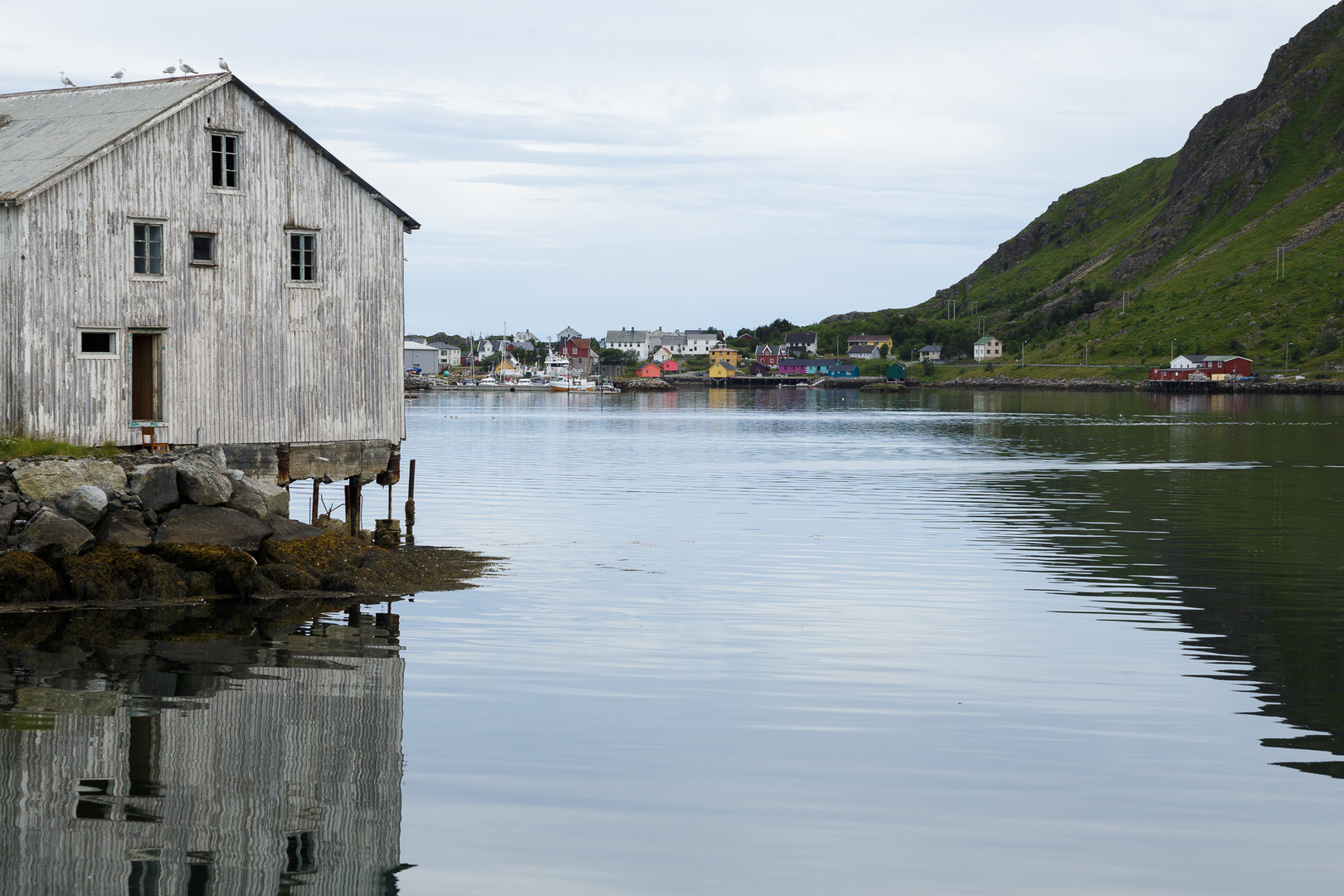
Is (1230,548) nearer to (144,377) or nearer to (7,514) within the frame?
(144,377)

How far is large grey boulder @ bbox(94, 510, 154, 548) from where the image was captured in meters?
28.9

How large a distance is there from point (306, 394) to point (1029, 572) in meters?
19.4

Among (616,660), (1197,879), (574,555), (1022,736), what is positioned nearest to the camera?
(1197,879)

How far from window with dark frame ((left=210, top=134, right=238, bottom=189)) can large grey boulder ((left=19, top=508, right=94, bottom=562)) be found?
31.6 feet

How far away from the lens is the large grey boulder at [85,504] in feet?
92.6

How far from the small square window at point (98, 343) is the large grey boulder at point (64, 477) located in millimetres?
2745

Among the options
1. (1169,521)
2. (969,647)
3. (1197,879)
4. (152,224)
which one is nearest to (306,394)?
(152,224)

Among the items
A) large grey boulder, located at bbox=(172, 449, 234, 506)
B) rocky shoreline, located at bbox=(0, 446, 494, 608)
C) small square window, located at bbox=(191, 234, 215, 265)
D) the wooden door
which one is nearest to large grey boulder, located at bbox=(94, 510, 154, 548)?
rocky shoreline, located at bbox=(0, 446, 494, 608)

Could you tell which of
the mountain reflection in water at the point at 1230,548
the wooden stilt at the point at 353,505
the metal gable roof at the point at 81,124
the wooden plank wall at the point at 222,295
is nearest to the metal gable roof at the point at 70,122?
the metal gable roof at the point at 81,124

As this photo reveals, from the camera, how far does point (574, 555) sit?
38.2 meters

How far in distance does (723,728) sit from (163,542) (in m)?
15.7

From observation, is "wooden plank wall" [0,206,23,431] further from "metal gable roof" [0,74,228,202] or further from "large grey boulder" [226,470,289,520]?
"large grey boulder" [226,470,289,520]

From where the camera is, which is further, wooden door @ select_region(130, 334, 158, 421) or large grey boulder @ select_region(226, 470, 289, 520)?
wooden door @ select_region(130, 334, 158, 421)

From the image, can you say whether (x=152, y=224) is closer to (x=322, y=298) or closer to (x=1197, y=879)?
(x=322, y=298)
